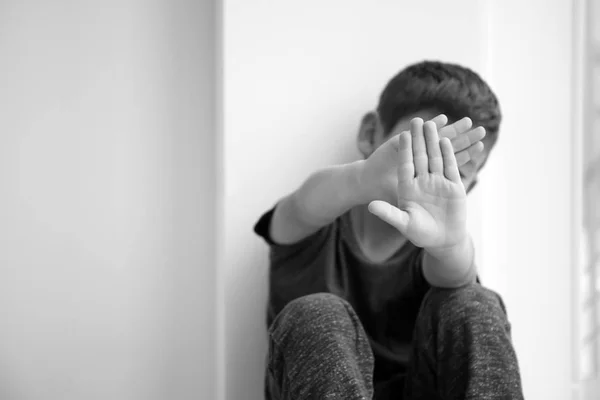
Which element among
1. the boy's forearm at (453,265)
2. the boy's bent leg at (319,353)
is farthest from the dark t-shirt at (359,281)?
the boy's bent leg at (319,353)

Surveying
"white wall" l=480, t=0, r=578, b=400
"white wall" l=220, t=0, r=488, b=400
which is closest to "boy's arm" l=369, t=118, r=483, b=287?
"white wall" l=220, t=0, r=488, b=400

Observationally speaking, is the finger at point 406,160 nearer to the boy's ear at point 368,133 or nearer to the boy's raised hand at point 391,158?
the boy's raised hand at point 391,158

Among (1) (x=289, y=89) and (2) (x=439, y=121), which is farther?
(1) (x=289, y=89)

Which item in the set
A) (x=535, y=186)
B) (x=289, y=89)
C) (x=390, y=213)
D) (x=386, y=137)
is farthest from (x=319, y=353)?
(x=535, y=186)

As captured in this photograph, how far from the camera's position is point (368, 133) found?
992 millimetres

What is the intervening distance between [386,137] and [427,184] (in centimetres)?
25

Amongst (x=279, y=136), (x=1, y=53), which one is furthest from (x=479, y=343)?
(x=1, y=53)

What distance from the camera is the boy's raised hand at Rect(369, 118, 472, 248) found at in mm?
699

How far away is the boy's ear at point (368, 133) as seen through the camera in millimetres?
981

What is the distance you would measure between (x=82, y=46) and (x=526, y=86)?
2.84ft

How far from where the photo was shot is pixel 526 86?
1249 millimetres

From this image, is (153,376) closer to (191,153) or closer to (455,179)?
(191,153)

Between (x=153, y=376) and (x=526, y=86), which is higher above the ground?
(x=526, y=86)

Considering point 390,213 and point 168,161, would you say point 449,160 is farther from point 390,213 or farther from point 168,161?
point 168,161
